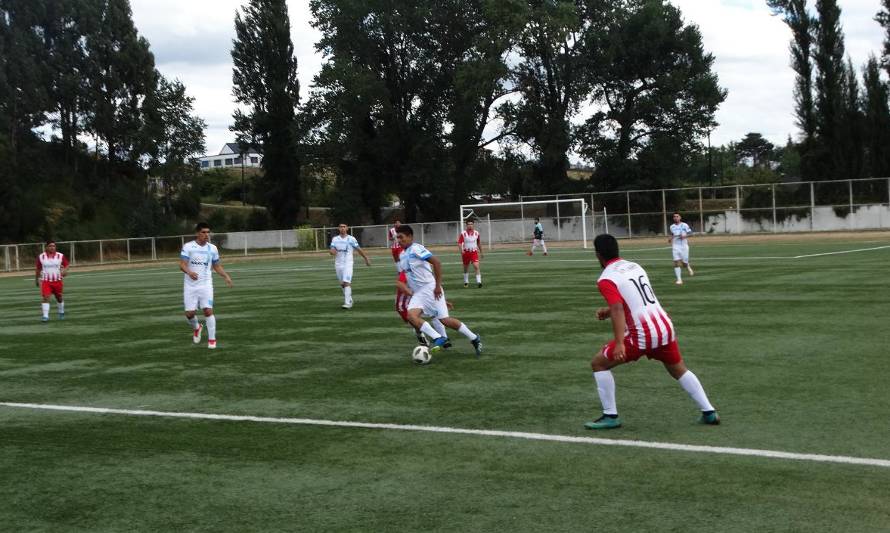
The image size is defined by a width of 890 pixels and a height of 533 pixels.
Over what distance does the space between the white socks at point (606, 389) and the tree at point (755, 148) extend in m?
156

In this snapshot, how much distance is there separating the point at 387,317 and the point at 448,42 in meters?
56.6

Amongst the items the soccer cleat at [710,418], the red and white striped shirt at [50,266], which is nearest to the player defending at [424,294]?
the soccer cleat at [710,418]

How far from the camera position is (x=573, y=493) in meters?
6.05

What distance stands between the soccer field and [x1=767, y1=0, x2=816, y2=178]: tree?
49.9 meters

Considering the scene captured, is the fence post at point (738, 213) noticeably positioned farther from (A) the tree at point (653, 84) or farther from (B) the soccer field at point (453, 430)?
(B) the soccer field at point (453, 430)

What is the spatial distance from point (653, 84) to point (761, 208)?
721 inches

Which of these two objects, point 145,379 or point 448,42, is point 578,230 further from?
point 145,379

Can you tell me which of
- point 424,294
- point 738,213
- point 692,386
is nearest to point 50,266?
point 424,294

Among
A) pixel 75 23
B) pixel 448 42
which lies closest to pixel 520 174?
pixel 448 42

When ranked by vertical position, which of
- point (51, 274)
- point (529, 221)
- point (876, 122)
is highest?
point (876, 122)

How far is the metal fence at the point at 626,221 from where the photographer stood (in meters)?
50.7

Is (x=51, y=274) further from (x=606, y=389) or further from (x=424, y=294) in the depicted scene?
(x=606, y=389)

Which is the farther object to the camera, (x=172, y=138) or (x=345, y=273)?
(x=172, y=138)

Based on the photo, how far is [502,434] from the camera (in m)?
7.86
